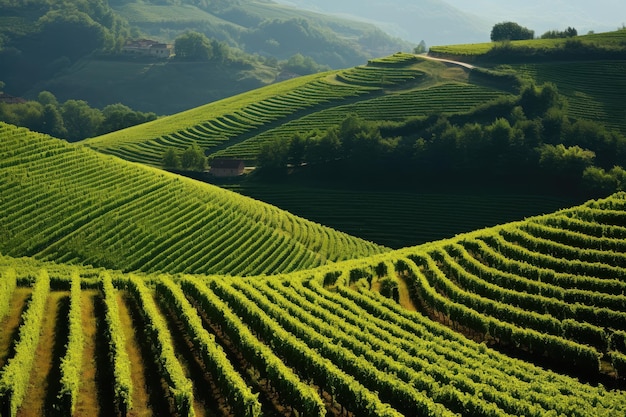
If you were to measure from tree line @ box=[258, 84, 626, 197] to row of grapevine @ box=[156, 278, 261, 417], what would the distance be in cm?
6279

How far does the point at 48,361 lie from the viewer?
29.5m

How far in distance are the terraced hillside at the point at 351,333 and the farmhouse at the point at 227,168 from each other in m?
56.0

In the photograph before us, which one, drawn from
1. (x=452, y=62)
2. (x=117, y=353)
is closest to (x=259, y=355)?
(x=117, y=353)

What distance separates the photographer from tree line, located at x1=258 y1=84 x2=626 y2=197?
92.8 metres

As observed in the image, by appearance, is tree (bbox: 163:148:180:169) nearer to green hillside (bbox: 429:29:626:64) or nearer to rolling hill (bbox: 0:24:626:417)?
rolling hill (bbox: 0:24:626:417)

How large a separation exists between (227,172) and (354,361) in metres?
76.8

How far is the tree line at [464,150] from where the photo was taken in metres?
92.8

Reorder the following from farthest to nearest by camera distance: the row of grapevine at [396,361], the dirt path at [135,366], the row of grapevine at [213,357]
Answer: the dirt path at [135,366]
the row of grapevine at [396,361]
the row of grapevine at [213,357]

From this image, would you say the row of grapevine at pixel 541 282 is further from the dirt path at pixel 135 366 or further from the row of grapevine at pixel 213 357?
the dirt path at pixel 135 366

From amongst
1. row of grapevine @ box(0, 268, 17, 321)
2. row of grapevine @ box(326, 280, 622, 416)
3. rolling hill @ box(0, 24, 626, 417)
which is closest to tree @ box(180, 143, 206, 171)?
rolling hill @ box(0, 24, 626, 417)

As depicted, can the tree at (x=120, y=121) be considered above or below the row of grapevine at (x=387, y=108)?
below

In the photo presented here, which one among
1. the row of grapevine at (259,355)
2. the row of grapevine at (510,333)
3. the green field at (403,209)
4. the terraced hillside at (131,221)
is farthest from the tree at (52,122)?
the row of grapevine at (510,333)

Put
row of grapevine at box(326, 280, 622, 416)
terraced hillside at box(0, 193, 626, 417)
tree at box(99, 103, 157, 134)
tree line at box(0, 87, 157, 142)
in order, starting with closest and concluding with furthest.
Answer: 1. row of grapevine at box(326, 280, 622, 416)
2. terraced hillside at box(0, 193, 626, 417)
3. tree at box(99, 103, 157, 134)
4. tree line at box(0, 87, 157, 142)

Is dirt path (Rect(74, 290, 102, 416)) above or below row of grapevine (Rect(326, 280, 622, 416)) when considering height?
below
